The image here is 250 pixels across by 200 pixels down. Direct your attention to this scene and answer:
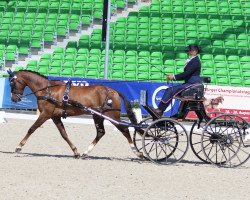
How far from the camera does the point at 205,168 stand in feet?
45.0

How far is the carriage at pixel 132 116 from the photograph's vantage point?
13.9 metres

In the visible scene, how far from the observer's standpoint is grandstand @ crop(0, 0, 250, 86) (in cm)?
2925

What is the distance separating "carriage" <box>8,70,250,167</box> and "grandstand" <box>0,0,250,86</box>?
12.9 meters

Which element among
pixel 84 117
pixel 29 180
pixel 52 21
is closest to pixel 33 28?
pixel 52 21

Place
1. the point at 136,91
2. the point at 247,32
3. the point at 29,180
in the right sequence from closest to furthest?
1. the point at 29,180
2. the point at 136,91
3. the point at 247,32

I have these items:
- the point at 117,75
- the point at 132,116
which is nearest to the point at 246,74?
the point at 117,75

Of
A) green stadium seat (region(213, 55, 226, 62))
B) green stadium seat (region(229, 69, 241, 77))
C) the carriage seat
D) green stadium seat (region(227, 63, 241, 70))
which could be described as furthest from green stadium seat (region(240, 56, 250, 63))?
the carriage seat

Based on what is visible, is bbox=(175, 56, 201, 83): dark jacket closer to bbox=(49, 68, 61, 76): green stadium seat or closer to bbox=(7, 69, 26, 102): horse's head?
bbox=(7, 69, 26, 102): horse's head

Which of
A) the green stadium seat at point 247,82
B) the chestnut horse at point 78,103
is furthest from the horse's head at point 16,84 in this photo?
the green stadium seat at point 247,82

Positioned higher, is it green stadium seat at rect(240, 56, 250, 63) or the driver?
green stadium seat at rect(240, 56, 250, 63)

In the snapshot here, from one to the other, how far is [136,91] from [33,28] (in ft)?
37.2

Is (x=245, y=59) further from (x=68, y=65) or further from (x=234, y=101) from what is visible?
(x=68, y=65)

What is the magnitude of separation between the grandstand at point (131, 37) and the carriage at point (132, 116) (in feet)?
42.4

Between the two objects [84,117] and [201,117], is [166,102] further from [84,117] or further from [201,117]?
[84,117]
